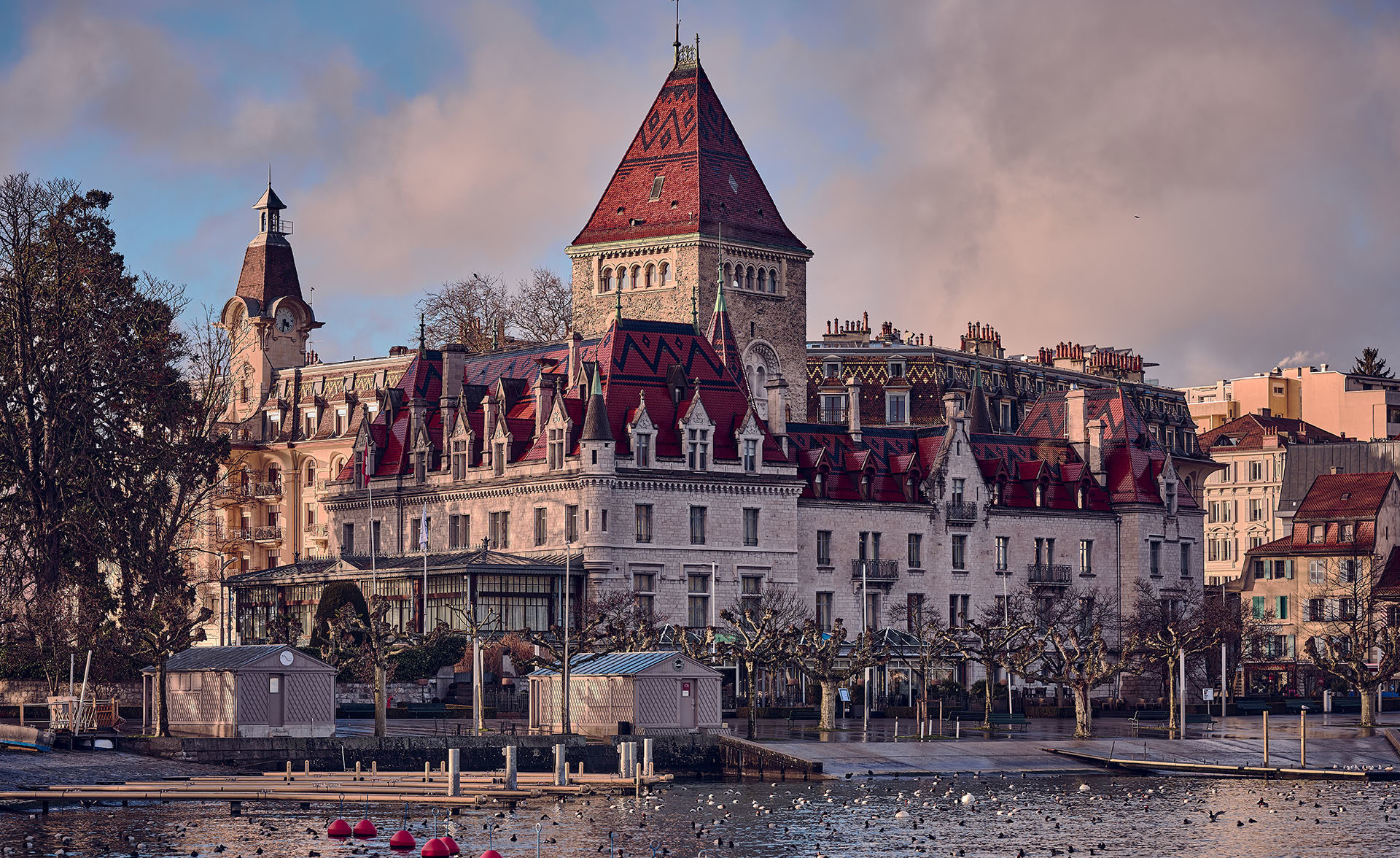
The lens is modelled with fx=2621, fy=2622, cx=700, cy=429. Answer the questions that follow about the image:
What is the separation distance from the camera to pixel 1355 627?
125 m

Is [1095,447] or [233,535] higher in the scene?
[1095,447]

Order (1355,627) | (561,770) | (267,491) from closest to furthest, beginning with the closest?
(561,770) < (1355,627) < (267,491)

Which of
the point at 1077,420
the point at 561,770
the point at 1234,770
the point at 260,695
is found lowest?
the point at 1234,770

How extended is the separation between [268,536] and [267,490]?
10.2ft

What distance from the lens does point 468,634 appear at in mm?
113312

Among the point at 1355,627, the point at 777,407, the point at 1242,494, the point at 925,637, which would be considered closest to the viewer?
the point at 925,637

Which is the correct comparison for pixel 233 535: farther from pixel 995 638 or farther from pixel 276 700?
pixel 276 700

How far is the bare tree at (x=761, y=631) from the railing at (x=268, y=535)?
37748mm

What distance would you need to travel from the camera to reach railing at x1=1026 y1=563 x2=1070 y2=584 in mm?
136875

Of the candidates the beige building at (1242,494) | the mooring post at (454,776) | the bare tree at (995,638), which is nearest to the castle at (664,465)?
the bare tree at (995,638)

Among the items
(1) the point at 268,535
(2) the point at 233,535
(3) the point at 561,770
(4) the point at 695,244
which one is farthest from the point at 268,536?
(3) the point at 561,770

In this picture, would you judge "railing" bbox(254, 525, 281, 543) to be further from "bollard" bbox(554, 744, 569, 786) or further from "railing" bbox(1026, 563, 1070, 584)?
"bollard" bbox(554, 744, 569, 786)

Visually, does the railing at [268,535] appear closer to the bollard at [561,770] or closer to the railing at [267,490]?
the railing at [267,490]

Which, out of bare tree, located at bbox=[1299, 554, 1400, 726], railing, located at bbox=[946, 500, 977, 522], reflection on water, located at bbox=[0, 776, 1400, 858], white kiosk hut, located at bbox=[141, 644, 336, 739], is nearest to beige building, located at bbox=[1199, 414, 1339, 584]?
bare tree, located at bbox=[1299, 554, 1400, 726]
